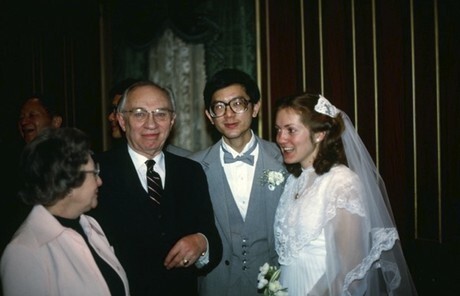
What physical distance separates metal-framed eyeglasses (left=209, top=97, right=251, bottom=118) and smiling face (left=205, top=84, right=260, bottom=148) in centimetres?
2

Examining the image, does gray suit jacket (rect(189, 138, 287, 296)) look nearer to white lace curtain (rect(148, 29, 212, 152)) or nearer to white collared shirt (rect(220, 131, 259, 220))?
white collared shirt (rect(220, 131, 259, 220))

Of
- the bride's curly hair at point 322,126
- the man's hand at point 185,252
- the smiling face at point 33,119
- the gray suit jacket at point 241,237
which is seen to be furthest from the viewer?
the smiling face at point 33,119

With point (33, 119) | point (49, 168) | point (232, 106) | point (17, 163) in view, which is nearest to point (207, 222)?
point (232, 106)

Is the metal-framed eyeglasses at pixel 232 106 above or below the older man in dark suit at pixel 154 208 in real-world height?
above

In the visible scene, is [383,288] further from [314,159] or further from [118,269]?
[118,269]

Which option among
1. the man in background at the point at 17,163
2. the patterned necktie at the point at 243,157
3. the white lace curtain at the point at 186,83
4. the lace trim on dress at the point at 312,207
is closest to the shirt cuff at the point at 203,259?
the lace trim on dress at the point at 312,207

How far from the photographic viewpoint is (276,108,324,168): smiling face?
93.0 inches

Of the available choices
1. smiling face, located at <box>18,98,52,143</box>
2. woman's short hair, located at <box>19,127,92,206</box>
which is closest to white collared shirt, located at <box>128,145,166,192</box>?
woman's short hair, located at <box>19,127,92,206</box>

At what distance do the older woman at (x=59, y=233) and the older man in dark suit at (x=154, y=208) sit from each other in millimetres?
239

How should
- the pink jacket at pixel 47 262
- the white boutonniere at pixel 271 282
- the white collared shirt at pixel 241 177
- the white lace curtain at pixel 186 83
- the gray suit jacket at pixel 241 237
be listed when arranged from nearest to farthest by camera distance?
the pink jacket at pixel 47 262, the white boutonniere at pixel 271 282, the gray suit jacket at pixel 241 237, the white collared shirt at pixel 241 177, the white lace curtain at pixel 186 83

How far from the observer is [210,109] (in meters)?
2.82

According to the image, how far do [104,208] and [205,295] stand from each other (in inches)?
38.3

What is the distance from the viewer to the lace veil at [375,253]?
204 cm

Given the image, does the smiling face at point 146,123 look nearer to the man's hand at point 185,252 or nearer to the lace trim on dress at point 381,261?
the man's hand at point 185,252
